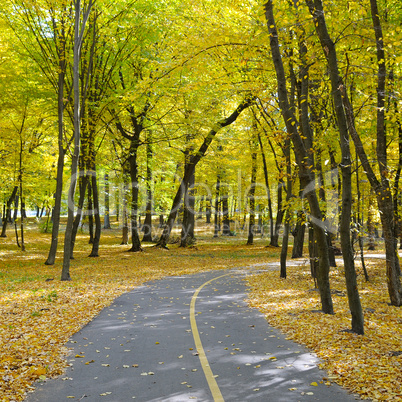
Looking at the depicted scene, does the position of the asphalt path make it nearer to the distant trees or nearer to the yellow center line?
the yellow center line

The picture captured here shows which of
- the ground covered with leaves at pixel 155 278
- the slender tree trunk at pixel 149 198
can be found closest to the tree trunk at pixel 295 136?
the ground covered with leaves at pixel 155 278

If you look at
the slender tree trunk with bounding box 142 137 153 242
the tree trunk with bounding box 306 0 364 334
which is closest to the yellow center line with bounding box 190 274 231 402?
the tree trunk with bounding box 306 0 364 334

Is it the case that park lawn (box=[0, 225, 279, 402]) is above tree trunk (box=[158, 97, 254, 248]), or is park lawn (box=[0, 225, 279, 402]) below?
below

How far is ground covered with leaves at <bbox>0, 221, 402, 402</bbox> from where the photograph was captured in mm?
5391

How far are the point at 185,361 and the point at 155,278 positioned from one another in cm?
1058

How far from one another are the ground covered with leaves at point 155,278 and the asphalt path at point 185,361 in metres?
0.33

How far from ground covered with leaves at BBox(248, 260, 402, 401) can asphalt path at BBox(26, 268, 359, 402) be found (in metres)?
0.31

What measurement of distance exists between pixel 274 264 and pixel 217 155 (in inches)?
498

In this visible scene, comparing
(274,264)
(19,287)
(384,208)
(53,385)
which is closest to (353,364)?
(53,385)

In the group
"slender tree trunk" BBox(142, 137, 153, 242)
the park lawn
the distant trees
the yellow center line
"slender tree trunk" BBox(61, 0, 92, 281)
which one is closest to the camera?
the yellow center line

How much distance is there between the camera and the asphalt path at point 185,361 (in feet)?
15.8

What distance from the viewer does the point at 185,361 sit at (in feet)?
19.7

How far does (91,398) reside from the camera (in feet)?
15.4

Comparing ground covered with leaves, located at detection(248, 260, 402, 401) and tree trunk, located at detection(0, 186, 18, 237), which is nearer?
ground covered with leaves, located at detection(248, 260, 402, 401)
